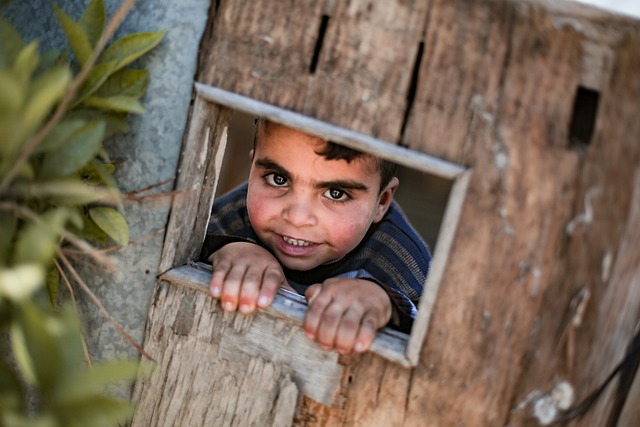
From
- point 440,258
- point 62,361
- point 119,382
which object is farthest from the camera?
point 119,382

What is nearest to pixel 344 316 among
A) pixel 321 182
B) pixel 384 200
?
pixel 321 182

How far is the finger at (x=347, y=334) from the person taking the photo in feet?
6.00

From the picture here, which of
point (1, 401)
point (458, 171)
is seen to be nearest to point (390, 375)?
point (458, 171)

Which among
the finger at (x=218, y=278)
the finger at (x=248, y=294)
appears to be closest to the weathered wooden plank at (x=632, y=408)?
the finger at (x=248, y=294)

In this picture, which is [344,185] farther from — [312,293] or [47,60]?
[47,60]

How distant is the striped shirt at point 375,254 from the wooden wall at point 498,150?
108 cm

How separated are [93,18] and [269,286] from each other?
881 mm

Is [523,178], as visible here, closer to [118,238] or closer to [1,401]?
[118,238]

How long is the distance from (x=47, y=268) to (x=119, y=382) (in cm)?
45

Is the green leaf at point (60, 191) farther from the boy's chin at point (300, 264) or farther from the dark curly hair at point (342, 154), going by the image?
the boy's chin at point (300, 264)

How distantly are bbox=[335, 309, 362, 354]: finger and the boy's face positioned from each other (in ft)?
2.40

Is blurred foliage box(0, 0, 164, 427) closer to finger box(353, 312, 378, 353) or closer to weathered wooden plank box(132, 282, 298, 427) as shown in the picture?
weathered wooden plank box(132, 282, 298, 427)

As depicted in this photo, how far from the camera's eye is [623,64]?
5.26 ft

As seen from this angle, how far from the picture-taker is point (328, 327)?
185cm
